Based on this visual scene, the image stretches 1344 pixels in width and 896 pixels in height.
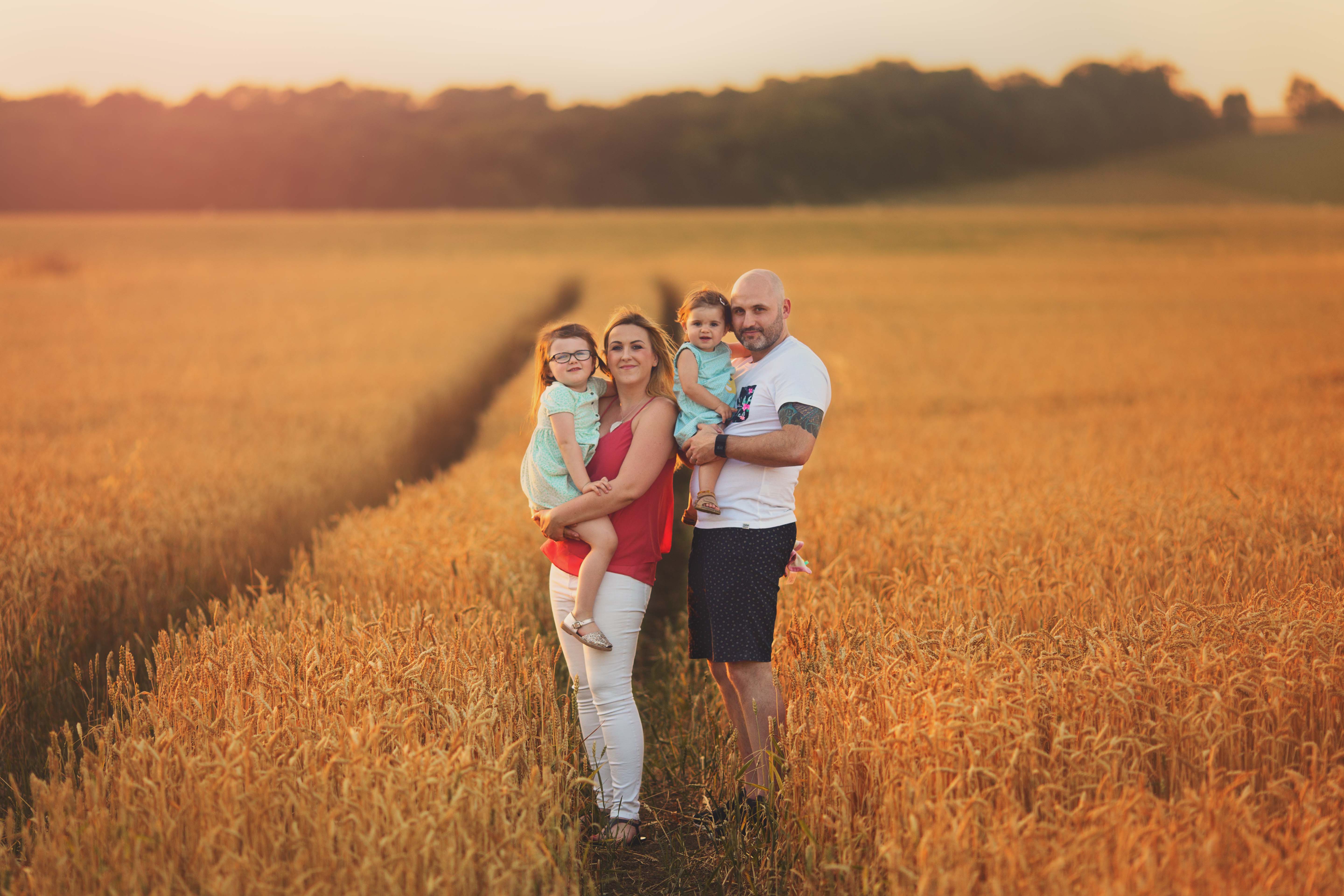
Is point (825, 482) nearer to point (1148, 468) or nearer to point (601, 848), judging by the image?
point (1148, 468)

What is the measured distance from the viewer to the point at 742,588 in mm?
3646

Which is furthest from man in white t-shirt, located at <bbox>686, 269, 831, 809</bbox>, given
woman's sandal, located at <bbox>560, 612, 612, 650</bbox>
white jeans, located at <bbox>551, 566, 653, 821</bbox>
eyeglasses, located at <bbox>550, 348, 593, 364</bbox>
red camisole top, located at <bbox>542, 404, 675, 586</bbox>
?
eyeglasses, located at <bbox>550, 348, 593, 364</bbox>

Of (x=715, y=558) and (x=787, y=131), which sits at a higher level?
(x=787, y=131)

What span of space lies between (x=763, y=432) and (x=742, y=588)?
→ 66cm

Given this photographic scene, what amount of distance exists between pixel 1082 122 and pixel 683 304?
114m

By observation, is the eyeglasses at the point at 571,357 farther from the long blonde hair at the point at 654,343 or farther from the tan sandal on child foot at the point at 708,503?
the tan sandal on child foot at the point at 708,503

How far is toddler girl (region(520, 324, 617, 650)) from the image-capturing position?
3.55 m

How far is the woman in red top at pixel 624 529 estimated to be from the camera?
3.58m

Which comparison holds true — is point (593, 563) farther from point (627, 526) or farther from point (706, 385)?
point (706, 385)

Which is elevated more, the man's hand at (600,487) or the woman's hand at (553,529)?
the man's hand at (600,487)

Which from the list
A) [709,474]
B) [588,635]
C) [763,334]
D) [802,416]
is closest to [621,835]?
[588,635]

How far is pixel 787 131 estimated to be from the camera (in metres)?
118

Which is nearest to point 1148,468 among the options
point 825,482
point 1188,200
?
point 825,482

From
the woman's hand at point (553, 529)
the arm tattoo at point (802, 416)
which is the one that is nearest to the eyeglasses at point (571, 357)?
the woman's hand at point (553, 529)
